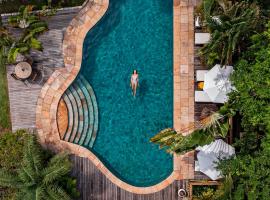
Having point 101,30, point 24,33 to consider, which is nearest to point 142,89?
point 101,30

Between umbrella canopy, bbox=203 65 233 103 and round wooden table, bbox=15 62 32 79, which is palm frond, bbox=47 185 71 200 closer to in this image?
round wooden table, bbox=15 62 32 79

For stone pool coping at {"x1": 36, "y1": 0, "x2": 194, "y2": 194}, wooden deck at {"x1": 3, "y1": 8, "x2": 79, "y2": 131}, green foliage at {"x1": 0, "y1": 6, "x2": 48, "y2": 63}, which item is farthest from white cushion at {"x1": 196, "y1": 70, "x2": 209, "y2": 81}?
green foliage at {"x1": 0, "y1": 6, "x2": 48, "y2": 63}

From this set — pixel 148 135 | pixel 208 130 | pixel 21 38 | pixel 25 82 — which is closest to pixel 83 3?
pixel 21 38

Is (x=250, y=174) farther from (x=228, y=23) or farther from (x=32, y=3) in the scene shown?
(x=32, y=3)

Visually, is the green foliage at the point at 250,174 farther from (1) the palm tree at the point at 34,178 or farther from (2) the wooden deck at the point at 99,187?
(1) the palm tree at the point at 34,178

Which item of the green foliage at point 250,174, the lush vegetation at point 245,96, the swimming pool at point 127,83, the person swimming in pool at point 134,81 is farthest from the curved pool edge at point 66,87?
the lush vegetation at point 245,96

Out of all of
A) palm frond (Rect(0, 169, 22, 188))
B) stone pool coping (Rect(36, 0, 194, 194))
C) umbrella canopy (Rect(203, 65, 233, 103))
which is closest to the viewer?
palm frond (Rect(0, 169, 22, 188))

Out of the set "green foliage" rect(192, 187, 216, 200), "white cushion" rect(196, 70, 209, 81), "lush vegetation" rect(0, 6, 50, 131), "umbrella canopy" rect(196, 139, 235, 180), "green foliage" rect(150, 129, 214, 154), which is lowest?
"green foliage" rect(192, 187, 216, 200)
